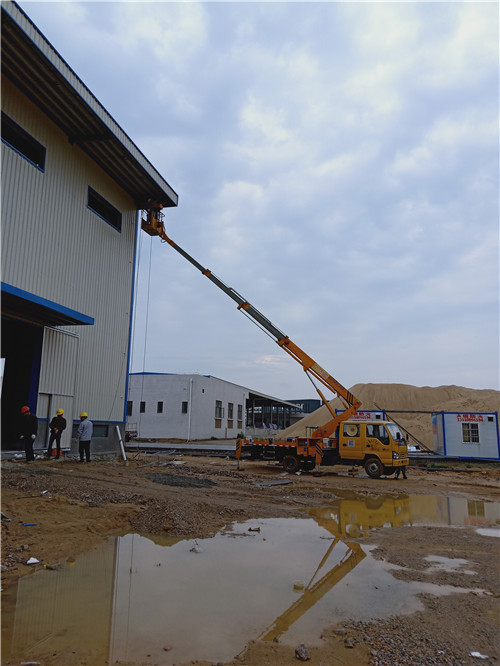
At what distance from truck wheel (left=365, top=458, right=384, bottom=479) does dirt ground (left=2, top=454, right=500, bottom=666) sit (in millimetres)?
1249

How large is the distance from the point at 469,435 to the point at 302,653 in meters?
24.3

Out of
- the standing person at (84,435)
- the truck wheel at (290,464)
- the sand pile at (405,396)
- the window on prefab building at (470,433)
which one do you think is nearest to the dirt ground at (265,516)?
the standing person at (84,435)

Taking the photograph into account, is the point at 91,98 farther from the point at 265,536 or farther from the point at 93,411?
the point at 265,536

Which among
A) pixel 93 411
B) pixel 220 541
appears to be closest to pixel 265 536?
pixel 220 541

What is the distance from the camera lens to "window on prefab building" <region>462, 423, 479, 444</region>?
2539 centimetres

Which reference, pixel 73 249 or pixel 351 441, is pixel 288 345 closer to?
pixel 351 441

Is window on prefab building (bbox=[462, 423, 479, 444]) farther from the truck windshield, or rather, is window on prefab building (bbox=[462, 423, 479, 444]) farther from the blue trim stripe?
the blue trim stripe

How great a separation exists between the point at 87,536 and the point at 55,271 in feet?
33.4

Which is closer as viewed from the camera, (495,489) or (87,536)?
(87,536)

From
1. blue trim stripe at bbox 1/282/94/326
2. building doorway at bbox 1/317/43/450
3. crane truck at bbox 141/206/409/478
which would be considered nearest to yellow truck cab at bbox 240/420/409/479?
crane truck at bbox 141/206/409/478

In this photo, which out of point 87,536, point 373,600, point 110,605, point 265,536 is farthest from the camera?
point 265,536

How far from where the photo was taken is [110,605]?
523 centimetres

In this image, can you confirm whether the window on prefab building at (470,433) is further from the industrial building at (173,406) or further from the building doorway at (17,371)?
the building doorway at (17,371)

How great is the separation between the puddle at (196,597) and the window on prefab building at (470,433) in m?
19.8
